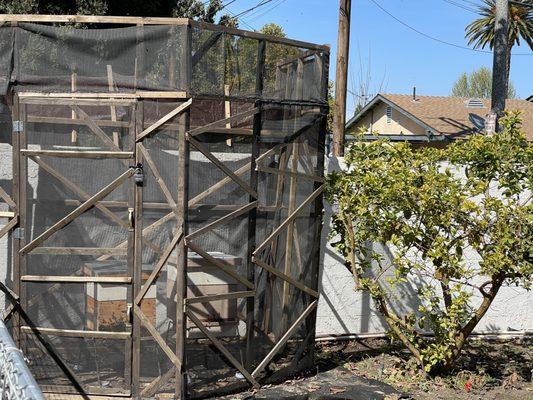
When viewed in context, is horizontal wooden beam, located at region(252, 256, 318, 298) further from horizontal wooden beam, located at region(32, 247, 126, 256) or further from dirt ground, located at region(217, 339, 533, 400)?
horizontal wooden beam, located at region(32, 247, 126, 256)

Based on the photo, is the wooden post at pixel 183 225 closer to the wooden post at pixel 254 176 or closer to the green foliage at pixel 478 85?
the wooden post at pixel 254 176

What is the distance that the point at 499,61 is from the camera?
48.8 feet

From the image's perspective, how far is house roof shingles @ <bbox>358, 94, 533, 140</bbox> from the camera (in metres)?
28.7

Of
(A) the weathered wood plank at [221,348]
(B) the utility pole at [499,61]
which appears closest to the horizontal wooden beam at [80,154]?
(A) the weathered wood plank at [221,348]

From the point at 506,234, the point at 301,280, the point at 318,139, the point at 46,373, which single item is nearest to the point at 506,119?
the point at 506,234

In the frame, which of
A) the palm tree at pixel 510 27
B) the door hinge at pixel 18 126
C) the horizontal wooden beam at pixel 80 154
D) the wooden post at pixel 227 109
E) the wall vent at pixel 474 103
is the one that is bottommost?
the horizontal wooden beam at pixel 80 154

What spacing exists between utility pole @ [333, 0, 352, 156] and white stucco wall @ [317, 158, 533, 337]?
298 centimetres

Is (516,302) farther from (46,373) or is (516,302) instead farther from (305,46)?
(46,373)

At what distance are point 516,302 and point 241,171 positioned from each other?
190 inches

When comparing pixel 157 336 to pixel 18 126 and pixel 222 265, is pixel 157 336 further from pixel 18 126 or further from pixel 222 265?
pixel 18 126

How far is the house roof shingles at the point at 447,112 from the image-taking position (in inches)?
1131

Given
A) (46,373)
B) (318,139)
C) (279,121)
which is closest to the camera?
(46,373)

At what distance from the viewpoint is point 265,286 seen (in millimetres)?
7336

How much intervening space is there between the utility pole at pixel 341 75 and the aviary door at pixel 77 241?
220 inches
